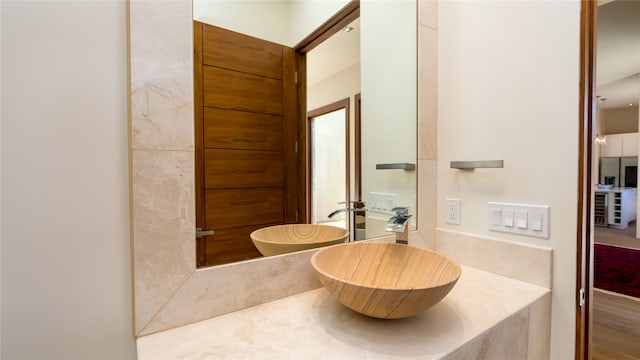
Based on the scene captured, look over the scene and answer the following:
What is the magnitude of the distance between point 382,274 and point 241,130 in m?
0.69

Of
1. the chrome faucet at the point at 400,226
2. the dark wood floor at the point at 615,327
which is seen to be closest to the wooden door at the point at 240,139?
the chrome faucet at the point at 400,226

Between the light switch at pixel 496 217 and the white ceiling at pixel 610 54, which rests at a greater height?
the white ceiling at pixel 610 54

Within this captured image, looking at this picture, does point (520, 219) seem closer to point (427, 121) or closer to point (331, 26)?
point (427, 121)

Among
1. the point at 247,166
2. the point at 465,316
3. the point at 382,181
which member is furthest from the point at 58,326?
the point at 382,181

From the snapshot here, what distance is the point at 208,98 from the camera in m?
0.85

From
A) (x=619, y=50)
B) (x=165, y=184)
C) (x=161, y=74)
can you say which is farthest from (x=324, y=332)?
(x=619, y=50)

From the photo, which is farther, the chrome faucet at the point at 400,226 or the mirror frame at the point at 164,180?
the chrome faucet at the point at 400,226

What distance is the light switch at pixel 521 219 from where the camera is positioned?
1.08 meters

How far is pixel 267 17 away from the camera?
0.99 metres

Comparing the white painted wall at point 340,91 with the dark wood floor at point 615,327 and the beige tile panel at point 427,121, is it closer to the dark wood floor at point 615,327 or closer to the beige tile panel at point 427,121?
the beige tile panel at point 427,121

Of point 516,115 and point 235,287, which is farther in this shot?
point 516,115

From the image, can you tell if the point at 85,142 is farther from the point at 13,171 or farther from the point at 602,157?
the point at 602,157

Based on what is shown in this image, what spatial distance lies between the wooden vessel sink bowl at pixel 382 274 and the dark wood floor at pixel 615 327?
2.00 meters

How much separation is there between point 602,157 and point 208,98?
9.86m
